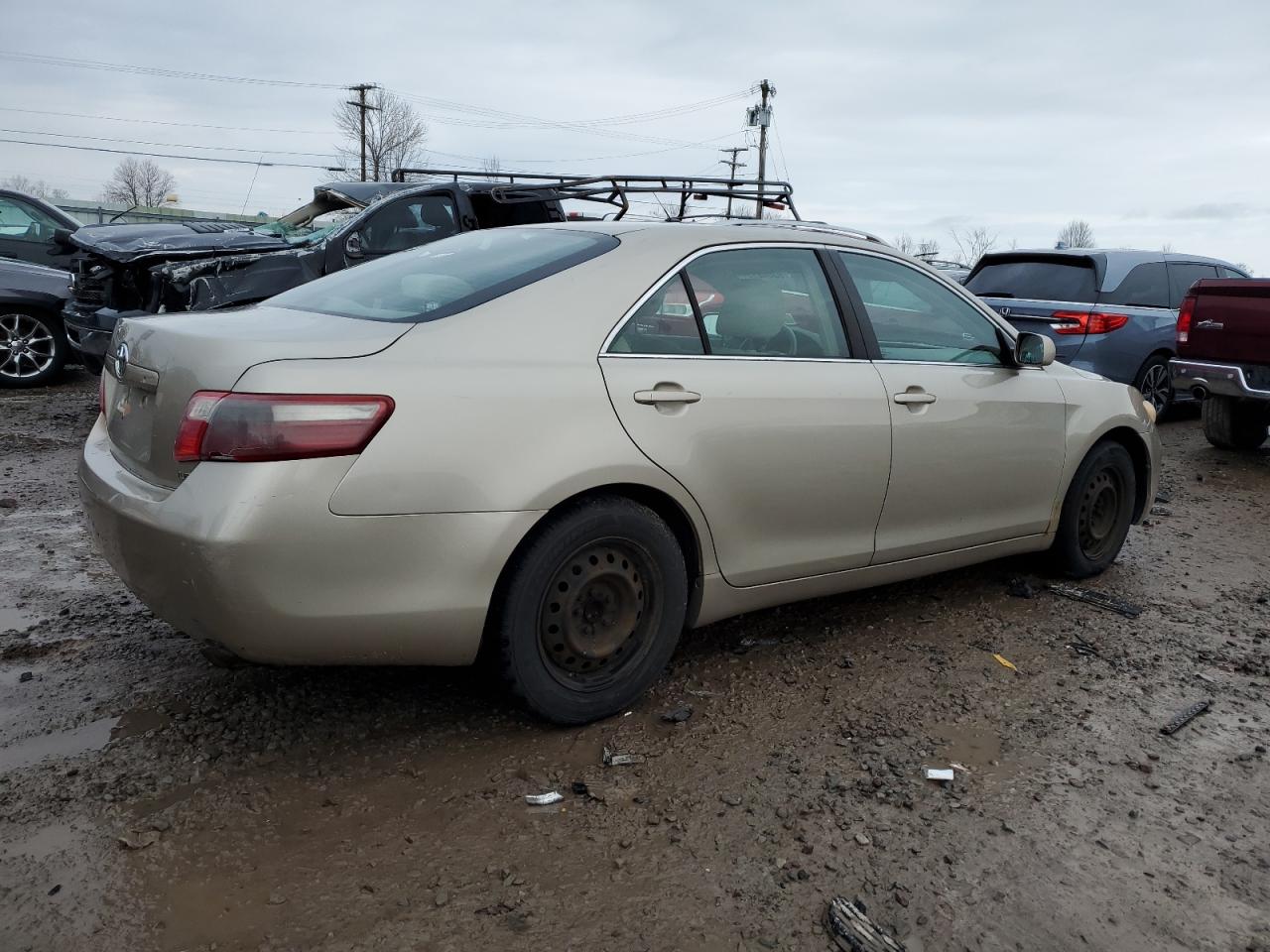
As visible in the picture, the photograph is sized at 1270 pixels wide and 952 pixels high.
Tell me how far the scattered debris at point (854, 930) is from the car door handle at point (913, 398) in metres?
1.91

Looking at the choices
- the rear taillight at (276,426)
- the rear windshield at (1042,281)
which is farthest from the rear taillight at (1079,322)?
the rear taillight at (276,426)

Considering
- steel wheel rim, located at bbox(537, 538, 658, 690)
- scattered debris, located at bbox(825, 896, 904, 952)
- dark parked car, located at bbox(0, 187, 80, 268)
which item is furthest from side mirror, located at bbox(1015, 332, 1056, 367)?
dark parked car, located at bbox(0, 187, 80, 268)

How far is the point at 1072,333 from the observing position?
28.4 ft

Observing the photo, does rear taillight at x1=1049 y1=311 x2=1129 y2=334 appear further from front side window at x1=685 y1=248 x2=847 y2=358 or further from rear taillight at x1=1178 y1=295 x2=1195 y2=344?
front side window at x1=685 y1=248 x2=847 y2=358

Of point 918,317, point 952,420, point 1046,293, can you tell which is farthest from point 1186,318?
point 952,420

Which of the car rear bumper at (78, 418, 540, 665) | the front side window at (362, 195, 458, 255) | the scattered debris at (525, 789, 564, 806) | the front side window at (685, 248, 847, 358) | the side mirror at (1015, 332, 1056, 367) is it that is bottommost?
the scattered debris at (525, 789, 564, 806)

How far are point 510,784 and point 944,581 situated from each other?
2743mm

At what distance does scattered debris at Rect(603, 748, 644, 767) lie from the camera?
3018 mm

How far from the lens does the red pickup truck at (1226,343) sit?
771 cm

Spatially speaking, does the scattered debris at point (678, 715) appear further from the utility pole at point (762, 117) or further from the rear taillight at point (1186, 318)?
the utility pole at point (762, 117)

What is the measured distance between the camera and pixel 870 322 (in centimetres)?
386

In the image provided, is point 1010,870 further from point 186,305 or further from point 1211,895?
point 186,305

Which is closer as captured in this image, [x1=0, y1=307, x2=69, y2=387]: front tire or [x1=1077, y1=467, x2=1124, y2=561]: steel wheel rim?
[x1=1077, y1=467, x2=1124, y2=561]: steel wheel rim

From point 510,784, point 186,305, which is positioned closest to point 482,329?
point 510,784
